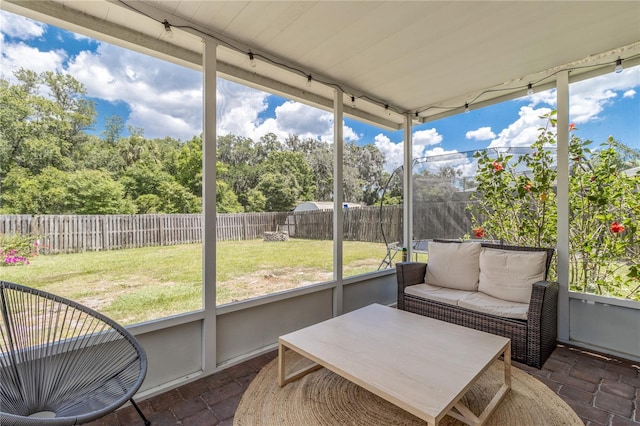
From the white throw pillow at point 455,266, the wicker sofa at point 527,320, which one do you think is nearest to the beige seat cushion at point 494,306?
the wicker sofa at point 527,320

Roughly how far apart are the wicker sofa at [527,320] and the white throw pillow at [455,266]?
13.3 inches

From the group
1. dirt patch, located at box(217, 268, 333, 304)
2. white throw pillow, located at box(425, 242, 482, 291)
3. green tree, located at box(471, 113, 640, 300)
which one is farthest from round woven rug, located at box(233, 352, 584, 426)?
green tree, located at box(471, 113, 640, 300)

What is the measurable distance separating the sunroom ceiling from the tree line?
552mm

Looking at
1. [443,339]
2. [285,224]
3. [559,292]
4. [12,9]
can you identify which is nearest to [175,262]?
[285,224]

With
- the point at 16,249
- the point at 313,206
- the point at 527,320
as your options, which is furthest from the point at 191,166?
the point at 527,320

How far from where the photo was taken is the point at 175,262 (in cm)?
229

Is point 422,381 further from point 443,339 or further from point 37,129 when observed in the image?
point 37,129

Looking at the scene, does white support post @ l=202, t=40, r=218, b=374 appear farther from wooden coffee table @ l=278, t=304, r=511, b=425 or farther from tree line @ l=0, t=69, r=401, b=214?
wooden coffee table @ l=278, t=304, r=511, b=425

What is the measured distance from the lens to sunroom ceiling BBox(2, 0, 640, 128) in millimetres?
1967

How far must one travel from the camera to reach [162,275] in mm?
2225

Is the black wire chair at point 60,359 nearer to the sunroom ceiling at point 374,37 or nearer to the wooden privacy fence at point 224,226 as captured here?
the wooden privacy fence at point 224,226

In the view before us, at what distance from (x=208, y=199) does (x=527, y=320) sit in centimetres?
272

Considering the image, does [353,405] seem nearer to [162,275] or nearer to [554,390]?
[554,390]

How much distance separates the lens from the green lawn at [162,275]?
185cm
